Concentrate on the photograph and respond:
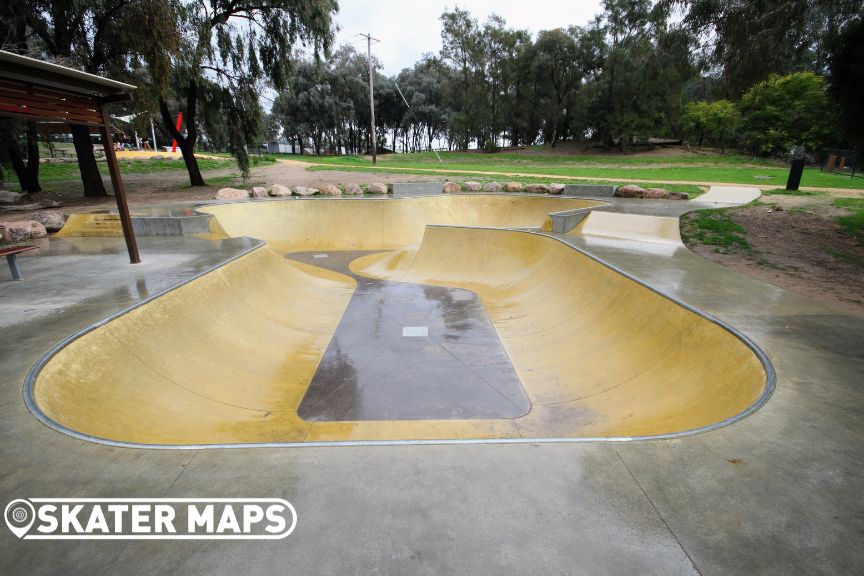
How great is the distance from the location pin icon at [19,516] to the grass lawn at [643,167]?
26.0 metres

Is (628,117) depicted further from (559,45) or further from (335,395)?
(335,395)

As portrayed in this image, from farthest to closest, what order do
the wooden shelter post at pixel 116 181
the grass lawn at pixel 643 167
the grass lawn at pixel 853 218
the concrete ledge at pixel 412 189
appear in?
the grass lawn at pixel 643 167
the concrete ledge at pixel 412 189
the grass lawn at pixel 853 218
the wooden shelter post at pixel 116 181

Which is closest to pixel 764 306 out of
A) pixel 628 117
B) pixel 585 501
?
pixel 585 501

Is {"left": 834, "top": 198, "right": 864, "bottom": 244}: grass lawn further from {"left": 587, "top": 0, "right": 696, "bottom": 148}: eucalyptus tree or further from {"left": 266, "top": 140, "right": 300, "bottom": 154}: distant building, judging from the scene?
{"left": 266, "top": 140, "right": 300, "bottom": 154}: distant building

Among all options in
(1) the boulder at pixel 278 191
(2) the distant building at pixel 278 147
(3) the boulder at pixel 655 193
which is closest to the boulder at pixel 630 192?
(3) the boulder at pixel 655 193

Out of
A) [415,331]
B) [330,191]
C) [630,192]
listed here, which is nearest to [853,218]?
[630,192]

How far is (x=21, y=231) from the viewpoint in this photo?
38.8 feet

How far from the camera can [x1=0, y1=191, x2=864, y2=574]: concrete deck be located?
2299 millimetres

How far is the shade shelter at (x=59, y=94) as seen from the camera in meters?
6.22

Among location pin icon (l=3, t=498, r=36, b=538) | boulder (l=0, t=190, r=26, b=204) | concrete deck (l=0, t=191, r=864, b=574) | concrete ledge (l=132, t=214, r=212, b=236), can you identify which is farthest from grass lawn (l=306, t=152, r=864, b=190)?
location pin icon (l=3, t=498, r=36, b=538)

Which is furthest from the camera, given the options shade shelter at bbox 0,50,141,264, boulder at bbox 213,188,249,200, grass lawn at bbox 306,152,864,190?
grass lawn at bbox 306,152,864,190

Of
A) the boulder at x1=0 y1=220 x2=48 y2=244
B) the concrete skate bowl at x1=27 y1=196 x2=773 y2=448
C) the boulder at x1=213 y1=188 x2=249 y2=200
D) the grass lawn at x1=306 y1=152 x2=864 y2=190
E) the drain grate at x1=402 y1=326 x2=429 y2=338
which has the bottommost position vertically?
the drain grate at x1=402 y1=326 x2=429 y2=338

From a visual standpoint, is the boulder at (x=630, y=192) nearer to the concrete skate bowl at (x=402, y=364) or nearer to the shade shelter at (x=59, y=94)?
the concrete skate bowl at (x=402, y=364)

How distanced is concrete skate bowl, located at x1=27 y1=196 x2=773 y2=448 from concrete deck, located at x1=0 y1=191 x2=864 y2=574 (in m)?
0.24
